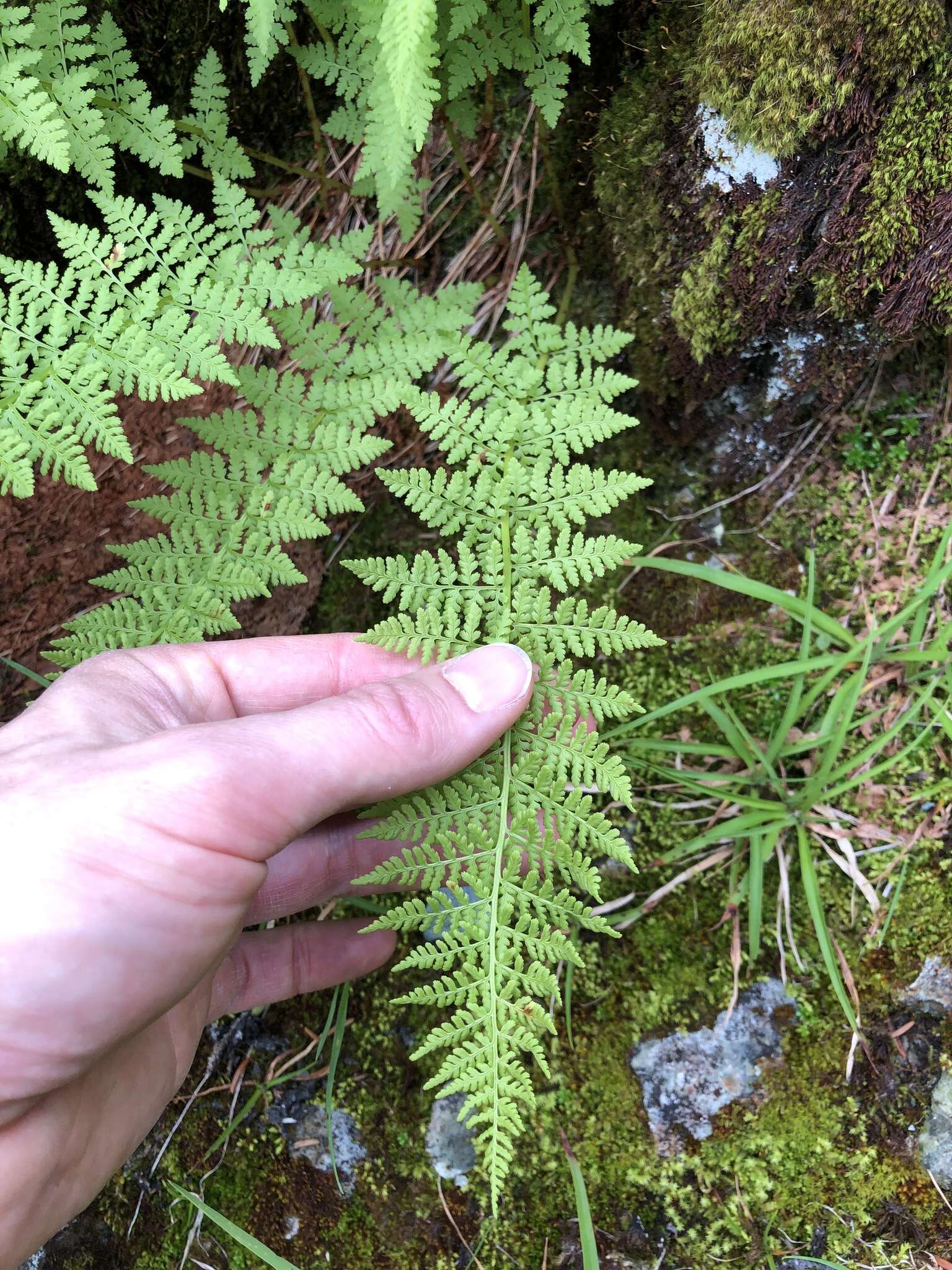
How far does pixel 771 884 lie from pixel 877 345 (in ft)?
6.21

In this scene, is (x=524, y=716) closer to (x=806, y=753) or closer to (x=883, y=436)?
(x=806, y=753)

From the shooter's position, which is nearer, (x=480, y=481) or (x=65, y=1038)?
(x=65, y=1038)

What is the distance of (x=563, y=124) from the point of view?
3102 millimetres

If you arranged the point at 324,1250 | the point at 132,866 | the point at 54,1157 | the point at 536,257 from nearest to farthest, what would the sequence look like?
the point at 132,866, the point at 54,1157, the point at 324,1250, the point at 536,257

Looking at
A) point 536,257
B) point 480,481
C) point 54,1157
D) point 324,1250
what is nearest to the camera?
point 54,1157

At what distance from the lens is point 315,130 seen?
315cm

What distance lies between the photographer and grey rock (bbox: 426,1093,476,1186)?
115 inches

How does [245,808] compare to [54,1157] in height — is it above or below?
above

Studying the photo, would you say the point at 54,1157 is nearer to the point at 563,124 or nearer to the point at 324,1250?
the point at 324,1250

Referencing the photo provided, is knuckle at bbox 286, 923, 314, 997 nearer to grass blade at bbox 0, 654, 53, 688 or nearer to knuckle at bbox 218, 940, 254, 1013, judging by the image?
knuckle at bbox 218, 940, 254, 1013

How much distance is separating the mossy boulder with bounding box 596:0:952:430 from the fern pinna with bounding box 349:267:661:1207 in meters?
0.40

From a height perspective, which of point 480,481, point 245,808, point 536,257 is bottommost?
point 245,808

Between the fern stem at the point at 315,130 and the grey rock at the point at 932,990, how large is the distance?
3611 mm

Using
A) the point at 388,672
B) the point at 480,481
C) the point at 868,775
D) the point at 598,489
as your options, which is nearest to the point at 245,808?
the point at 388,672
